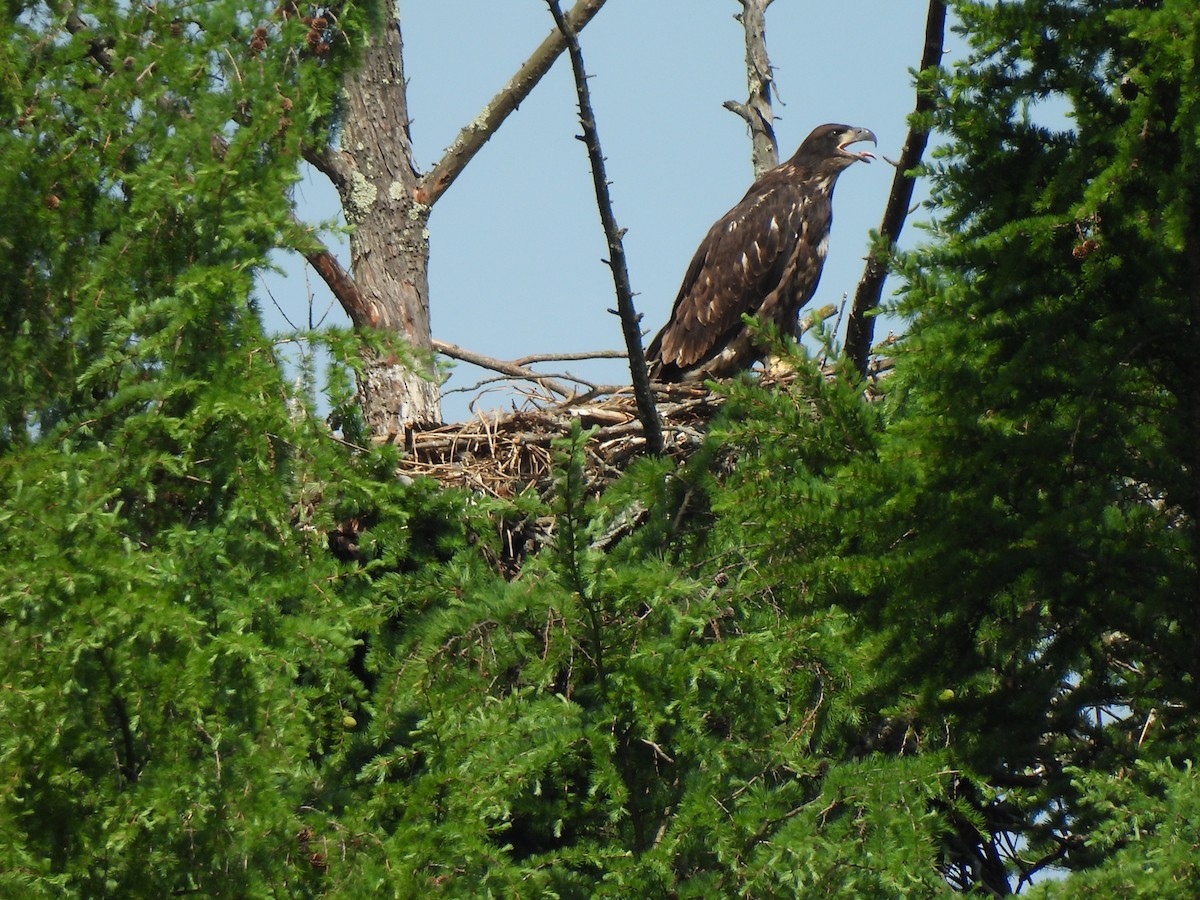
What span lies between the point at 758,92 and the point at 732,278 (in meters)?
1.51

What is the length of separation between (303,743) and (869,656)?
1.66m

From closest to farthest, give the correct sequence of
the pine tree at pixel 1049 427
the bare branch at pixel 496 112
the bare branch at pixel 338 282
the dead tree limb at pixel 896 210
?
1. the pine tree at pixel 1049 427
2. the dead tree limb at pixel 896 210
3. the bare branch at pixel 338 282
4. the bare branch at pixel 496 112

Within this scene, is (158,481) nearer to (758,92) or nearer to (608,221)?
(608,221)

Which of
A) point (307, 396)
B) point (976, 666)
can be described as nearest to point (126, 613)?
point (307, 396)

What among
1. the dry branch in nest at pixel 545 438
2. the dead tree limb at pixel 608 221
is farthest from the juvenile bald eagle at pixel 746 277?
the dead tree limb at pixel 608 221

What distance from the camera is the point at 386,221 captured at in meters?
8.77

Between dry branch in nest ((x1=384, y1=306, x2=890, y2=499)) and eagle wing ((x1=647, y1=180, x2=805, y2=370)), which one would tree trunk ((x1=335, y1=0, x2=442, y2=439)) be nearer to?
dry branch in nest ((x1=384, y1=306, x2=890, y2=499))

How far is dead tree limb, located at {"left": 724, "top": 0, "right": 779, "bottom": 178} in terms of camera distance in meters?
10.2

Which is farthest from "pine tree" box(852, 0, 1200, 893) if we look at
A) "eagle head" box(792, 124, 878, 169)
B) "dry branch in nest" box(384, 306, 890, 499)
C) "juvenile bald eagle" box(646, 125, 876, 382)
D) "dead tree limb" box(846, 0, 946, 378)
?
"eagle head" box(792, 124, 878, 169)

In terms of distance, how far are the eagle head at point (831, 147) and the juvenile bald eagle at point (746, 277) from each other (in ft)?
0.36

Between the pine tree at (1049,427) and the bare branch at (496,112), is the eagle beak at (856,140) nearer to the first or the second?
the bare branch at (496,112)

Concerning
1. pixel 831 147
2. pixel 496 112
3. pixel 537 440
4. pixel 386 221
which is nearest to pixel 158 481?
pixel 537 440

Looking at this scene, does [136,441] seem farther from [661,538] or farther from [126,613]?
[661,538]

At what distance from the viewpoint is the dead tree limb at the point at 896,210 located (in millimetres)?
5828
